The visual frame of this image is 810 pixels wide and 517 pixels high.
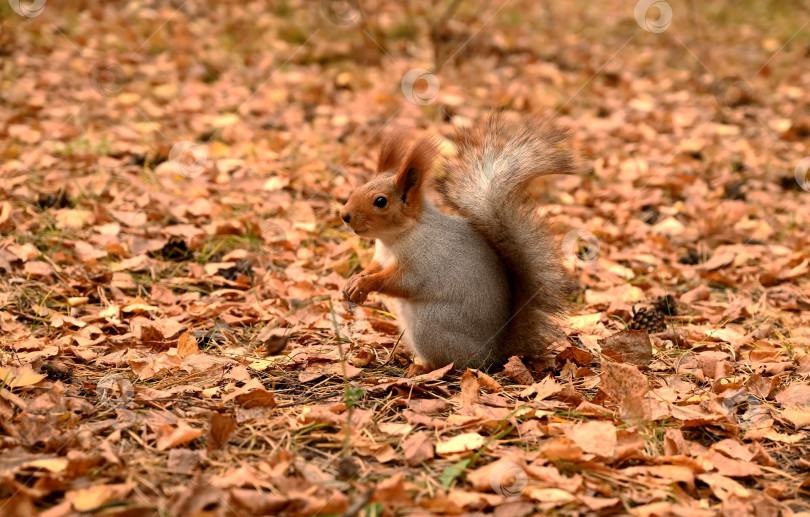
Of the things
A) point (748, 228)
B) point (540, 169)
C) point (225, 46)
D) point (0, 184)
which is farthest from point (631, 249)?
point (225, 46)

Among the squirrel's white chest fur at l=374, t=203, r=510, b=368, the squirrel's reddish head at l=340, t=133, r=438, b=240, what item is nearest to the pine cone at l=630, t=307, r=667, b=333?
the squirrel's white chest fur at l=374, t=203, r=510, b=368

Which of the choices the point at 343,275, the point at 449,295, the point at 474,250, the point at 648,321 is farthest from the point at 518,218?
the point at 343,275

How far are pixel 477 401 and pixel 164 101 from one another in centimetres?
368

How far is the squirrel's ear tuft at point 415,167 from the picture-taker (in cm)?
224

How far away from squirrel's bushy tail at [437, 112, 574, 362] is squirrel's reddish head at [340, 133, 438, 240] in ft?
0.52

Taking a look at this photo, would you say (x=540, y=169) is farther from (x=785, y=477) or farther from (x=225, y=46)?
(x=225, y=46)

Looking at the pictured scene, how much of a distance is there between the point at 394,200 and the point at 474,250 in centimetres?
29

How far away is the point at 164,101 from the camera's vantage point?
495 centimetres

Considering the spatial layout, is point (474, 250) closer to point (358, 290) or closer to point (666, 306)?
point (358, 290)

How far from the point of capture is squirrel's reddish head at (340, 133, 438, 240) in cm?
225

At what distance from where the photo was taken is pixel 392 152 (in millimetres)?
2418

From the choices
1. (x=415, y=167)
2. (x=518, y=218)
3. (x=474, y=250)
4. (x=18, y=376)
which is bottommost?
(x=18, y=376)

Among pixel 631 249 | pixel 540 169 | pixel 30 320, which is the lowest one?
pixel 30 320

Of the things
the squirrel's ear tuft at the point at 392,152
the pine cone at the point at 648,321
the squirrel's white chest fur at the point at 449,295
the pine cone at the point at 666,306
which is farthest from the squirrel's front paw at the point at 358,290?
the pine cone at the point at 666,306
